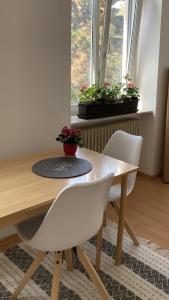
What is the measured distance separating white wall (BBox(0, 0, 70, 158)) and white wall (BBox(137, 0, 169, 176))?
1.21 meters

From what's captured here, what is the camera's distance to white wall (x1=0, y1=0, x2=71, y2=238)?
2111 mm

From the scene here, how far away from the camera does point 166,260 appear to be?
224 centimetres

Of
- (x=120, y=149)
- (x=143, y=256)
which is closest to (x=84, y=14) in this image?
(x=120, y=149)

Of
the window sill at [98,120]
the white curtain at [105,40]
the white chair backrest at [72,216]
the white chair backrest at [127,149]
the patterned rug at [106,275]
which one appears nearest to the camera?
the white chair backrest at [72,216]

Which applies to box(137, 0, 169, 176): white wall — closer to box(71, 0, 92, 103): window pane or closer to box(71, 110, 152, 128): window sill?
box(71, 110, 152, 128): window sill

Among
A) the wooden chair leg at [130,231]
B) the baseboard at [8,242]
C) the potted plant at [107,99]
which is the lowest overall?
the baseboard at [8,242]

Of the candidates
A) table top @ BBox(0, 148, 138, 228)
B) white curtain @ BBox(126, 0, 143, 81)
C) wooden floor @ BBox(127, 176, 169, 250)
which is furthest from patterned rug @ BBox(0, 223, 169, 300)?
white curtain @ BBox(126, 0, 143, 81)

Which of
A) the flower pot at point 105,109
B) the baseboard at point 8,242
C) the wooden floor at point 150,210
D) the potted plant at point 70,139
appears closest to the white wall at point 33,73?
the potted plant at point 70,139

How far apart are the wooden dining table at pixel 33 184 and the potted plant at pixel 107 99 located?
814 mm

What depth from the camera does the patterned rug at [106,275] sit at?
193 cm

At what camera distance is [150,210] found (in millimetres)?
2943

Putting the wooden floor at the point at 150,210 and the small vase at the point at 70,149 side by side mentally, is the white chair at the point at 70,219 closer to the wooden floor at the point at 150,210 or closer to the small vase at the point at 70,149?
the small vase at the point at 70,149

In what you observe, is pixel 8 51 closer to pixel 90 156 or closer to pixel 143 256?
pixel 90 156

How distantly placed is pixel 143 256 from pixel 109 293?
44cm
